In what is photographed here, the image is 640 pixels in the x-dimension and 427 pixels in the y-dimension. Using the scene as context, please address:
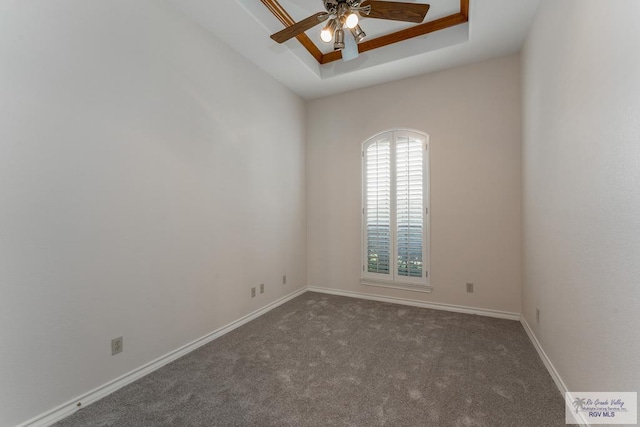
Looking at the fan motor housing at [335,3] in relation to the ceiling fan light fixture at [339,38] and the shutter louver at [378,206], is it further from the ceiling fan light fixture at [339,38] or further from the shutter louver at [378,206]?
the shutter louver at [378,206]

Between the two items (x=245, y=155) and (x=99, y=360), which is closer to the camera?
(x=99, y=360)

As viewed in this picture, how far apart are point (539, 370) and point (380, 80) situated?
142 inches

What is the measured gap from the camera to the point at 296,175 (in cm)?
427

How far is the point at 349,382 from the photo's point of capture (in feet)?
6.71

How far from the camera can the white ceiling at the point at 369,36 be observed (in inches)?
99.0

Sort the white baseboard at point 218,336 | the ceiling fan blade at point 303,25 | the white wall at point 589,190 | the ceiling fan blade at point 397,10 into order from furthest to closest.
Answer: the ceiling fan blade at point 303,25 < the ceiling fan blade at point 397,10 < the white baseboard at point 218,336 < the white wall at point 589,190

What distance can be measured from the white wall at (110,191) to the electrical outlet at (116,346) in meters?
0.03

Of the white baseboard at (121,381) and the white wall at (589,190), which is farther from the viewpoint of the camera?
the white baseboard at (121,381)

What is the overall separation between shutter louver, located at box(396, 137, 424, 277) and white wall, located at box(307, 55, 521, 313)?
0.57 ft

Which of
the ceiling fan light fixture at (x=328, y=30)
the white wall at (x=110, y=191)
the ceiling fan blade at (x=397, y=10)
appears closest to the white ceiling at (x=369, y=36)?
the white wall at (x=110, y=191)

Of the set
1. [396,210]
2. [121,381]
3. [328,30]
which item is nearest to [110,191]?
[121,381]

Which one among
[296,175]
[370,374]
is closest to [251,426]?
[370,374]

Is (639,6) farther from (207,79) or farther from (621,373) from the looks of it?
(207,79)

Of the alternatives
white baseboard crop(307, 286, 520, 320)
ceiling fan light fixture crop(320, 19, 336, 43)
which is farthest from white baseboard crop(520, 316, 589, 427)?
ceiling fan light fixture crop(320, 19, 336, 43)
